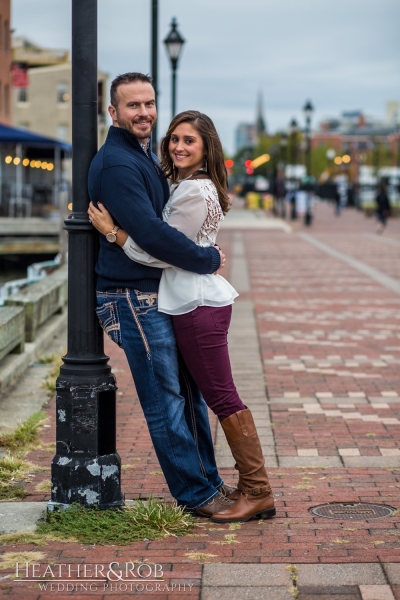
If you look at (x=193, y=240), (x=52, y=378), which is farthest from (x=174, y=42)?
(x=193, y=240)

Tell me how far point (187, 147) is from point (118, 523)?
178 cm

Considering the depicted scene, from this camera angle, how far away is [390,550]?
13.9 ft

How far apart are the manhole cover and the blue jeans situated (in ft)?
1.90

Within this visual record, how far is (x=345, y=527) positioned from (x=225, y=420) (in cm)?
76

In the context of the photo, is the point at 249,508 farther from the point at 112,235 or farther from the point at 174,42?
the point at 174,42

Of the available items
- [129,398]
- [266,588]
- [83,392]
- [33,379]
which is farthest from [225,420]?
[33,379]

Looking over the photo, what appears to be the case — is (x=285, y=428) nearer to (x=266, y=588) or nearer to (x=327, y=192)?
(x=266, y=588)

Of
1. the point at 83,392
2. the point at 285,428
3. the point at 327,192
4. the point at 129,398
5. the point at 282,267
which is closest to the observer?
the point at 83,392

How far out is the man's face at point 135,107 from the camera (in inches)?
175

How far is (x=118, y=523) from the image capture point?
14.7 feet

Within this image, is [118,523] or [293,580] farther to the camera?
[118,523]

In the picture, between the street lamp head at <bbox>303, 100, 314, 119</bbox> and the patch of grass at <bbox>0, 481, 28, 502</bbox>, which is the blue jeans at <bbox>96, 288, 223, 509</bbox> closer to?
the patch of grass at <bbox>0, 481, 28, 502</bbox>

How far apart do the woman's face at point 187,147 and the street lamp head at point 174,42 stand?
16.1 m

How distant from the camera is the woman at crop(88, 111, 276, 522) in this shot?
4465 millimetres
